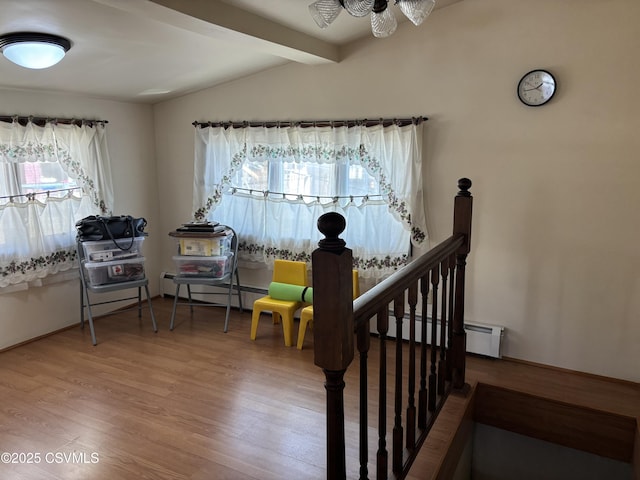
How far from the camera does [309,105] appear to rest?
3.89 metres

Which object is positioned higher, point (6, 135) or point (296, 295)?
point (6, 135)

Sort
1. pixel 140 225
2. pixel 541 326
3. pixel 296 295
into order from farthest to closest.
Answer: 1. pixel 140 225
2. pixel 296 295
3. pixel 541 326

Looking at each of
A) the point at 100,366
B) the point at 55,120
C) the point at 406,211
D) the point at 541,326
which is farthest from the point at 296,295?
the point at 55,120

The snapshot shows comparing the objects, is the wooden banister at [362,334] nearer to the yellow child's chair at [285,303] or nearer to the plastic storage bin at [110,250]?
the yellow child's chair at [285,303]

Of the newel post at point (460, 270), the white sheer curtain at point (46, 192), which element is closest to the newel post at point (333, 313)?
the newel post at point (460, 270)

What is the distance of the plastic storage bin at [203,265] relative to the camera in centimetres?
408

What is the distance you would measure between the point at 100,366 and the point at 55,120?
201 cm

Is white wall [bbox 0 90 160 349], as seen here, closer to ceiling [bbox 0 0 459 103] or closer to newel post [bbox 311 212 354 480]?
ceiling [bbox 0 0 459 103]

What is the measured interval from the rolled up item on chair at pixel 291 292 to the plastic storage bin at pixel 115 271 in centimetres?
118

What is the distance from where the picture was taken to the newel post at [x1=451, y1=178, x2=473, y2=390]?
2.56 m

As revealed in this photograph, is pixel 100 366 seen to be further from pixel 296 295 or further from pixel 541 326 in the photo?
pixel 541 326

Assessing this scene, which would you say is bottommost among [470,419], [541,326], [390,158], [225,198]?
[470,419]

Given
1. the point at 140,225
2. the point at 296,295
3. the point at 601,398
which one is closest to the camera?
the point at 601,398

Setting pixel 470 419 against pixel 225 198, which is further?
pixel 225 198
